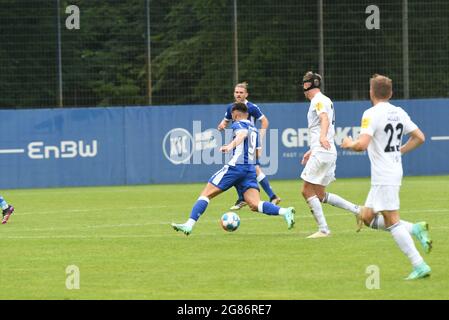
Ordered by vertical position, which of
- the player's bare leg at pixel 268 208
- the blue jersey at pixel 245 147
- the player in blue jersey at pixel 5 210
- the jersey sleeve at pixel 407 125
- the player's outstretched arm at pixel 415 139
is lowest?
the player in blue jersey at pixel 5 210

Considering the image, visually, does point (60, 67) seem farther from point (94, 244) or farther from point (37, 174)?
point (94, 244)

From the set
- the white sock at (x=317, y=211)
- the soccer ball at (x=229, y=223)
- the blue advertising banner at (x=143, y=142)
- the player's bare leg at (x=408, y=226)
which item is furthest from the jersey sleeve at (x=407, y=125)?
the blue advertising banner at (x=143, y=142)

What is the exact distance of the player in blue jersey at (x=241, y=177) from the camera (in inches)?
647

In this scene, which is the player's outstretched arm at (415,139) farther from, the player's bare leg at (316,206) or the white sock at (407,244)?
the player's bare leg at (316,206)

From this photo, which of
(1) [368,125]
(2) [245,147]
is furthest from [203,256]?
(1) [368,125]

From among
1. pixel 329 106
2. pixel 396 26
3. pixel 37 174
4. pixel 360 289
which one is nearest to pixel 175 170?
pixel 37 174

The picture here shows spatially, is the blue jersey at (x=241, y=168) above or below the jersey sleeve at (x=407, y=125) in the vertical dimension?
below

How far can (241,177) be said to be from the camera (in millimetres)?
16781

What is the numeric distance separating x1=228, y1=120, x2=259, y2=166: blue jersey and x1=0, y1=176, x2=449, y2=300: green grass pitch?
1.04 metres

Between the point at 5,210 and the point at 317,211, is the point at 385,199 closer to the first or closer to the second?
the point at 317,211

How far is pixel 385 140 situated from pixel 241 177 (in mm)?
5045

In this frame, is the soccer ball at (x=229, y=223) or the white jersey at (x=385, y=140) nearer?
the white jersey at (x=385, y=140)

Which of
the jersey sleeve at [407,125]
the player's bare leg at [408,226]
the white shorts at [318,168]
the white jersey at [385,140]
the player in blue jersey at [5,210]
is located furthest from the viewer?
the player in blue jersey at [5,210]
